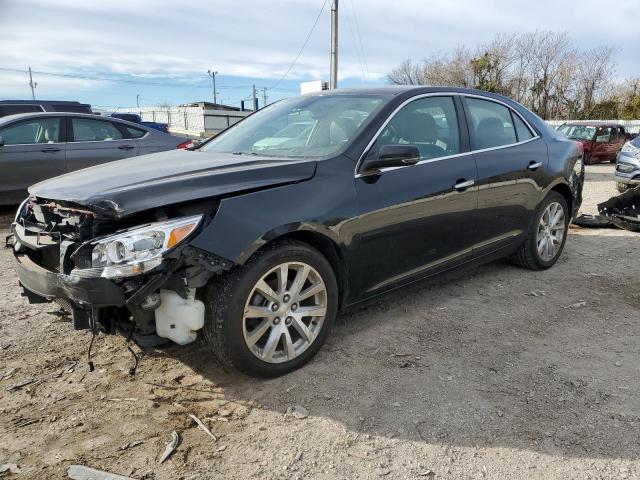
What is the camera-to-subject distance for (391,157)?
325 centimetres

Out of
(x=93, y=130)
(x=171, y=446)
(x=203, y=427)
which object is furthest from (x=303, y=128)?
(x=93, y=130)

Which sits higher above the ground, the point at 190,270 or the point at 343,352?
the point at 190,270

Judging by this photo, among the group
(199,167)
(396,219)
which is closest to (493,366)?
(396,219)

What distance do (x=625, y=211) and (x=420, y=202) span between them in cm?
491

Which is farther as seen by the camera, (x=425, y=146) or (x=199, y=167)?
(x=425, y=146)

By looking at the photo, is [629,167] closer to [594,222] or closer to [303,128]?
[594,222]

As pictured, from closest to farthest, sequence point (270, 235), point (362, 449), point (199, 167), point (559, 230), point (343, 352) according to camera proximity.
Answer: point (362, 449) → point (270, 235) → point (199, 167) → point (343, 352) → point (559, 230)

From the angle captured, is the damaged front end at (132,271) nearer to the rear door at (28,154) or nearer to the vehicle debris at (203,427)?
the vehicle debris at (203,427)

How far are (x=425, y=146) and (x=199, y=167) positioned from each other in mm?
1643

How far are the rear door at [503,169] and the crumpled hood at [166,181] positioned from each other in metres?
1.75

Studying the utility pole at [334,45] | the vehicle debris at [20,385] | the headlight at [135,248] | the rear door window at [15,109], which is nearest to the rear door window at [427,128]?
the headlight at [135,248]

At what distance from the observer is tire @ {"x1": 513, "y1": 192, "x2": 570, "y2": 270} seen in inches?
193

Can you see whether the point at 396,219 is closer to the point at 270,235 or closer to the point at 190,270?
the point at 270,235

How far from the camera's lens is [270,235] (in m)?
2.81
